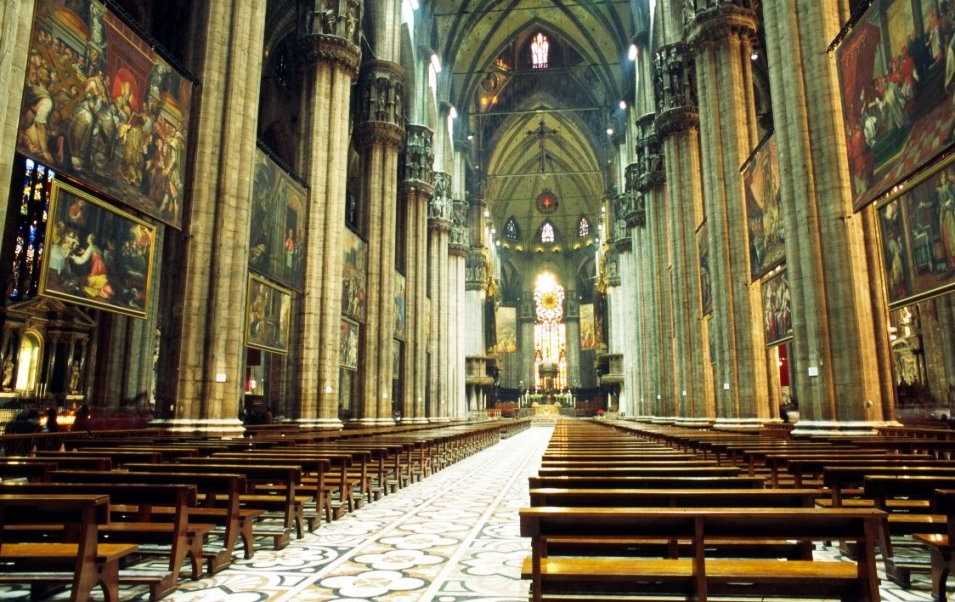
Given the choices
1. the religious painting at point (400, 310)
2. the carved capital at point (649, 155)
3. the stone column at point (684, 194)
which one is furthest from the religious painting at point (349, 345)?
the carved capital at point (649, 155)

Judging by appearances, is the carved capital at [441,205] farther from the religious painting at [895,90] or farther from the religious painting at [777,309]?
the religious painting at [895,90]

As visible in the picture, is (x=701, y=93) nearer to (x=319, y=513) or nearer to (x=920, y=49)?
(x=920, y=49)

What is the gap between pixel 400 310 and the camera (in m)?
30.2

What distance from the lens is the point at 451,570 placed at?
4.73 m

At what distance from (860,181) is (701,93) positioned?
9.28 metres

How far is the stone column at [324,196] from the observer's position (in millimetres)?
18956

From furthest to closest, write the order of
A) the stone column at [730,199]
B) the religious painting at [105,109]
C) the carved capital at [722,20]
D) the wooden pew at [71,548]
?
the carved capital at [722,20] < the stone column at [730,199] < the religious painting at [105,109] < the wooden pew at [71,548]

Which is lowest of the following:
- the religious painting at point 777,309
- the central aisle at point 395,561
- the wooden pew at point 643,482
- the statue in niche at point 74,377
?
the central aisle at point 395,561

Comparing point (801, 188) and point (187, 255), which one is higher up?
point (801, 188)

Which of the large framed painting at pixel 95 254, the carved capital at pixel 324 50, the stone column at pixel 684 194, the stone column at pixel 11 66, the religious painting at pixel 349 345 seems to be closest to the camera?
the stone column at pixel 11 66

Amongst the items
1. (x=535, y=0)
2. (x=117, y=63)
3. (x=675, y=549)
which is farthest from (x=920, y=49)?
(x=535, y=0)

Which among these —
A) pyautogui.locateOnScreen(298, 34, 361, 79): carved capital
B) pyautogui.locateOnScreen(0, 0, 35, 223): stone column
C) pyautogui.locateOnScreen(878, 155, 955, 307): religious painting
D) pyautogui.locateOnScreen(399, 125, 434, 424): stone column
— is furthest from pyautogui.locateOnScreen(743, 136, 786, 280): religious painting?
pyautogui.locateOnScreen(399, 125, 434, 424): stone column

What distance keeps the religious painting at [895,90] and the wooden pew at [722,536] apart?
25.3ft

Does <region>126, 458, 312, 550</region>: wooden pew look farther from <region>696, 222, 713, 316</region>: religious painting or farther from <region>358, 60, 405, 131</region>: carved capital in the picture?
<region>358, 60, 405, 131</region>: carved capital
